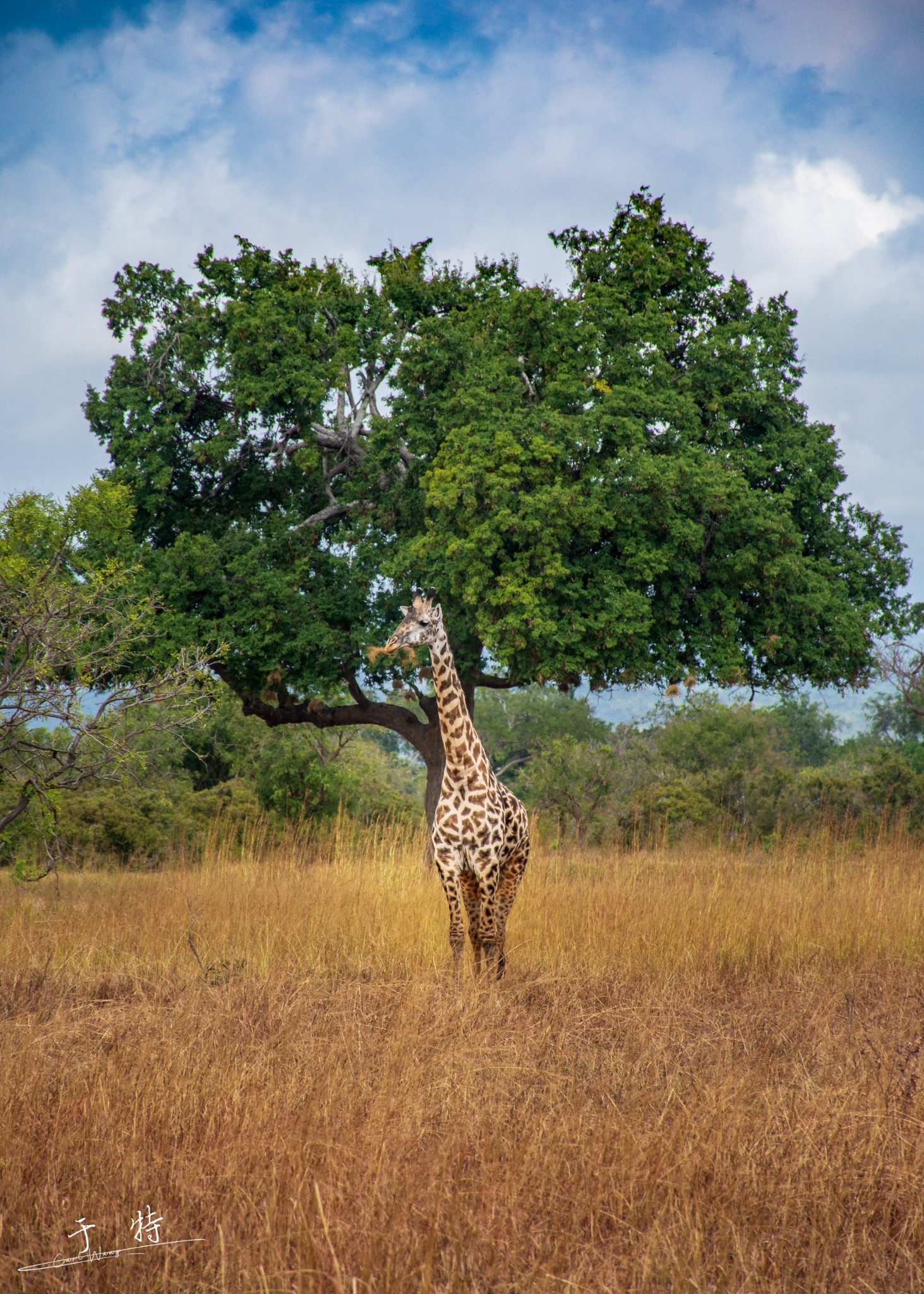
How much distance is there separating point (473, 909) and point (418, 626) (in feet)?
6.45

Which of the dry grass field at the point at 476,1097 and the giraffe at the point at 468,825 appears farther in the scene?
the giraffe at the point at 468,825

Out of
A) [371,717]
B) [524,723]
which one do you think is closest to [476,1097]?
[371,717]

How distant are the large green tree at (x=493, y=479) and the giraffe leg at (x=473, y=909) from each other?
20.6ft

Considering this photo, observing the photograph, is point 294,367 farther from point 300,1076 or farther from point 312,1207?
point 312,1207

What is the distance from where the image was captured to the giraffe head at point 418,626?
22.2 feet

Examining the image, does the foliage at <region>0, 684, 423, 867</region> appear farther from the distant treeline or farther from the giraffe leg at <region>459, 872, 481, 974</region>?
the giraffe leg at <region>459, 872, 481, 974</region>

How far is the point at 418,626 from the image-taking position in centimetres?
686

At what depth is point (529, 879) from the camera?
9.82 m

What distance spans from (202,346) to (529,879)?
1087 cm

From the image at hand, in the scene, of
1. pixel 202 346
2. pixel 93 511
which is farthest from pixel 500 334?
pixel 93 511

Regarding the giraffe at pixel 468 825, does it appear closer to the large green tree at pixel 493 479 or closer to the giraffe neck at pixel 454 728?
the giraffe neck at pixel 454 728

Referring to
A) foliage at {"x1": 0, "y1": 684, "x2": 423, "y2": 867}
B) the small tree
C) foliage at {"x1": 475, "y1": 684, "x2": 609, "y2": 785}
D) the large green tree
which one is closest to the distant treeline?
foliage at {"x1": 0, "y1": 684, "x2": 423, "y2": 867}

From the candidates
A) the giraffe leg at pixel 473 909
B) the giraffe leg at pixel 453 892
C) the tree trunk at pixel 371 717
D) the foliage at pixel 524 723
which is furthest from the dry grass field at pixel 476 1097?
the foliage at pixel 524 723

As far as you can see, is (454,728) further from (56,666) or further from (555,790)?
(555,790)
